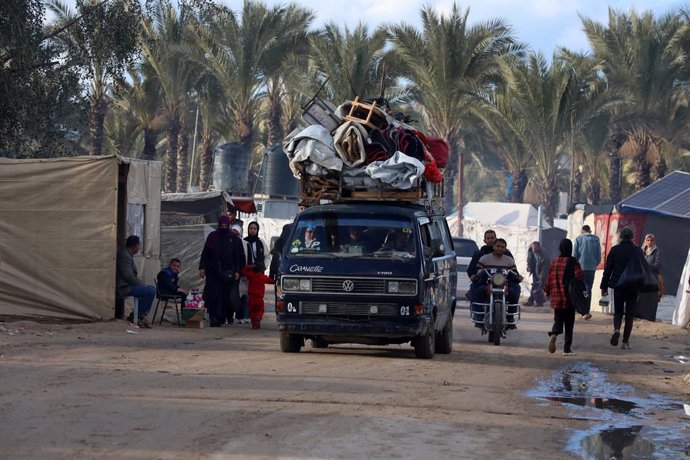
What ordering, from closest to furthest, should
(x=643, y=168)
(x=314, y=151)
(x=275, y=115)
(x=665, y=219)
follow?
(x=314, y=151), (x=665, y=219), (x=643, y=168), (x=275, y=115)

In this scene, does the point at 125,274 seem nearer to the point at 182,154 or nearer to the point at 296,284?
the point at 296,284

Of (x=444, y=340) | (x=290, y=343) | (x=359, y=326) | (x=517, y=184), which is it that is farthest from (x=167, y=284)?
(x=517, y=184)

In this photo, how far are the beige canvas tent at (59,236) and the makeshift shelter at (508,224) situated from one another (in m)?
20.6

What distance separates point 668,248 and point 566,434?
18564mm

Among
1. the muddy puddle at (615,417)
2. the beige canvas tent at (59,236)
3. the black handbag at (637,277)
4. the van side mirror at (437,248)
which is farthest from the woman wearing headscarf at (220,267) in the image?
the muddy puddle at (615,417)

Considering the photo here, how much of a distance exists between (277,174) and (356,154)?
32.5 m

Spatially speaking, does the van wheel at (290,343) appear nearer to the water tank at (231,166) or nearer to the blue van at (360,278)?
the blue van at (360,278)

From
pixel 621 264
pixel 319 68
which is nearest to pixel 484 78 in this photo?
pixel 319 68

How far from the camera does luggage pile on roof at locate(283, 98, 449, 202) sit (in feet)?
48.2

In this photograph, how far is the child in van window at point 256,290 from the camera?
18.9 meters

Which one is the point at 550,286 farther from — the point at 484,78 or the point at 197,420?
the point at 484,78

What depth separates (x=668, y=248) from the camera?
26484 millimetres

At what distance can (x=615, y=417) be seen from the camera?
400 inches

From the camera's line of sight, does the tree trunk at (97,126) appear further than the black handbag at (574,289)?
Yes
